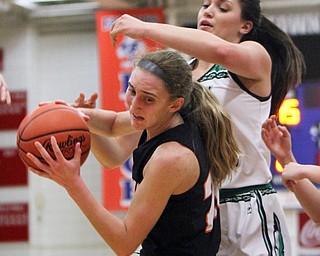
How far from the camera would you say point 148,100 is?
98.9 inches

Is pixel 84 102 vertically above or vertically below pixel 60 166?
above

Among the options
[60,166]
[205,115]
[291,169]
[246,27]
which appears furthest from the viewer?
[246,27]

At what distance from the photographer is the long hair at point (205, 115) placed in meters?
2.55

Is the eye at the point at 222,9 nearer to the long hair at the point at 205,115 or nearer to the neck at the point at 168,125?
the long hair at the point at 205,115

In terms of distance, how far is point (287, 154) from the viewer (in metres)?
3.06

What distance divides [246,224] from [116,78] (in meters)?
3.95

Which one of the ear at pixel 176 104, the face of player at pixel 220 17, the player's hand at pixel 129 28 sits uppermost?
the face of player at pixel 220 17

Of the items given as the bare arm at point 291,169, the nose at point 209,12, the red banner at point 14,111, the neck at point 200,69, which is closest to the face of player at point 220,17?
the nose at point 209,12

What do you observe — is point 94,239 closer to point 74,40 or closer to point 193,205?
point 74,40

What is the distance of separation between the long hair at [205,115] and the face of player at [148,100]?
0.14 feet

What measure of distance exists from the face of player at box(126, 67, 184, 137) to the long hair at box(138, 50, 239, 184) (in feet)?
0.14

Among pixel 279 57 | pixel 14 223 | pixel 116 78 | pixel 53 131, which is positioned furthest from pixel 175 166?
pixel 14 223

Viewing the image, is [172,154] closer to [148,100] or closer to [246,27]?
[148,100]

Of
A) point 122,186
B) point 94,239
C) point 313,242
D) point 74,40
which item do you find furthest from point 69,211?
point 313,242
